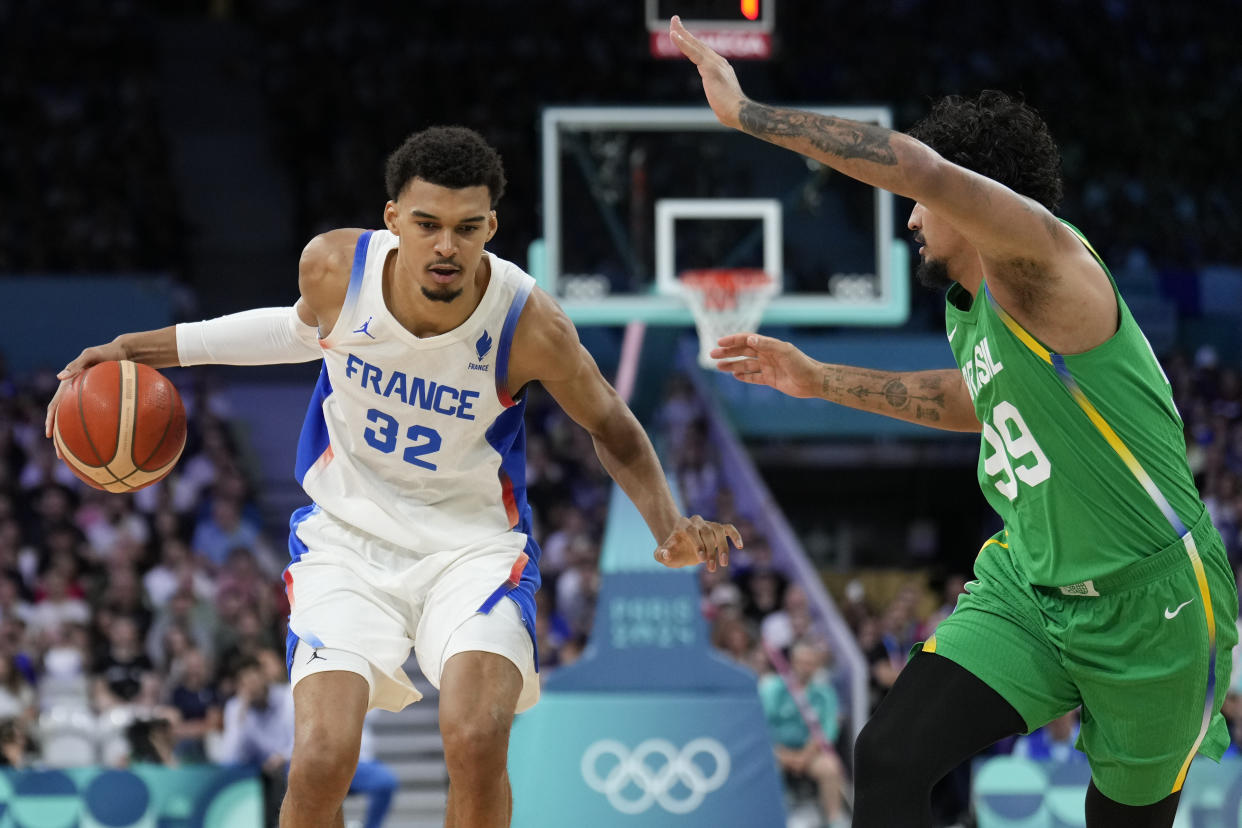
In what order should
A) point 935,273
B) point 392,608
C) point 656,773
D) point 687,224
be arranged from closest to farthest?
point 935,273
point 392,608
point 656,773
point 687,224

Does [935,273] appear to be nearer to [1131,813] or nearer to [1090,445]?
[1090,445]

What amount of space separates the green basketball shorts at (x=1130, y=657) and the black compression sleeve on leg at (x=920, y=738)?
44 millimetres

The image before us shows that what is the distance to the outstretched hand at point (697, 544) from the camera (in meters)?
3.94

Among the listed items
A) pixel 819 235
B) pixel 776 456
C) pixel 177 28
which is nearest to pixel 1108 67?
pixel 776 456

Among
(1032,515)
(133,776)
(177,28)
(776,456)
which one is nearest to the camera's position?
(1032,515)

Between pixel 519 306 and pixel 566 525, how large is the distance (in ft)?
27.0

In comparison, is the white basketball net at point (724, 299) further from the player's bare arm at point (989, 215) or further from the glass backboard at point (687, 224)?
the player's bare arm at point (989, 215)

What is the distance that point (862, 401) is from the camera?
3.91 meters

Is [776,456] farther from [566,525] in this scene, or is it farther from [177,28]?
[177,28]

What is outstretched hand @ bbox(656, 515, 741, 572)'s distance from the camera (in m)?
3.94

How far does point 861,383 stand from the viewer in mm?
3930

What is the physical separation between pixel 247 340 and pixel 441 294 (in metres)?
0.75

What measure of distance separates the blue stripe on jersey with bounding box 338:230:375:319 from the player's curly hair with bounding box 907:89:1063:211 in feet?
5.22

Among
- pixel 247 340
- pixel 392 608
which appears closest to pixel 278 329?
pixel 247 340
